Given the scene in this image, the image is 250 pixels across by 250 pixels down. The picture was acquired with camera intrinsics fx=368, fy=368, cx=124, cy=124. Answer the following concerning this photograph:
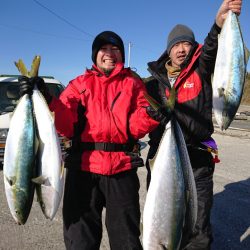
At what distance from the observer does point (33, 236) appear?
175 inches

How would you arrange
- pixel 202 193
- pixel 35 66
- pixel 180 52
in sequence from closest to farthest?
pixel 35 66 → pixel 180 52 → pixel 202 193

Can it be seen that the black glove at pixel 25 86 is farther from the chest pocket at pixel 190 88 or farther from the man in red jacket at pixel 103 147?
the chest pocket at pixel 190 88

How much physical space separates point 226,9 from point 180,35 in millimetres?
907

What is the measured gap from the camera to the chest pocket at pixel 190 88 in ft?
10.6

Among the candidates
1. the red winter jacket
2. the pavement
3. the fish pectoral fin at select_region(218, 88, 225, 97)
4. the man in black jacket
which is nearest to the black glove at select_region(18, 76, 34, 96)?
the red winter jacket

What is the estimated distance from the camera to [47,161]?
2.59 m

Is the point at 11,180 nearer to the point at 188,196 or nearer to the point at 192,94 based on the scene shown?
the point at 188,196

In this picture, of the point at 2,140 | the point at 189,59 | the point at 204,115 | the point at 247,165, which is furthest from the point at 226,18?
the point at 247,165

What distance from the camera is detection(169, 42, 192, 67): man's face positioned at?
11.0ft

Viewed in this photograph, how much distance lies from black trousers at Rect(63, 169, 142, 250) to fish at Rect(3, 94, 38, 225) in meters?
0.65

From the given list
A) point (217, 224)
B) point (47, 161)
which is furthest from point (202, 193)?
point (217, 224)

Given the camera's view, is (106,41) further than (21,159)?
Yes

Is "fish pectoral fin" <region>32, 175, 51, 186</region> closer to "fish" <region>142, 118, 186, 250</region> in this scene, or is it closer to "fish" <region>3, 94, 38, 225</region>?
"fish" <region>3, 94, 38, 225</region>

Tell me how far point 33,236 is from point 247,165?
5.71 m
